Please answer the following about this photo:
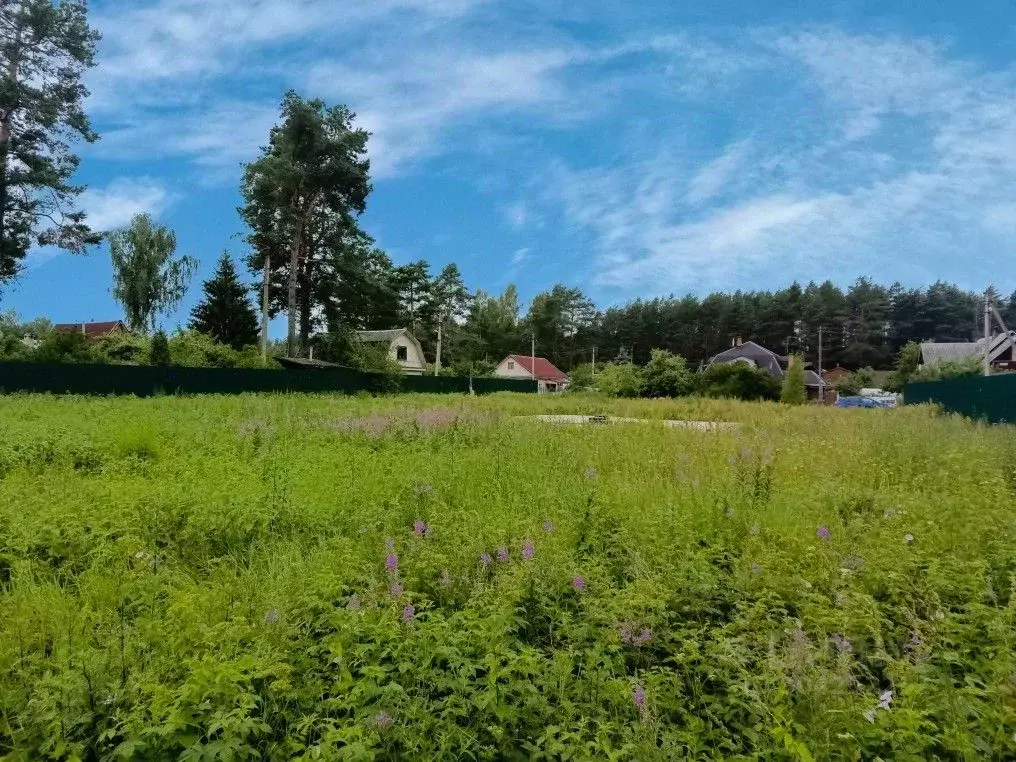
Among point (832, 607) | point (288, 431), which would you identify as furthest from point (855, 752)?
point (288, 431)

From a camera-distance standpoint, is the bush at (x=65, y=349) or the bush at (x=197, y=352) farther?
the bush at (x=197, y=352)

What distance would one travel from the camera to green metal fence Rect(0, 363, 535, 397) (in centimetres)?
1925

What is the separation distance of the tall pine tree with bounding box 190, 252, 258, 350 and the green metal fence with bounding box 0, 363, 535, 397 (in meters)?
14.1

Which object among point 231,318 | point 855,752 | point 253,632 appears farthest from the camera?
point 231,318

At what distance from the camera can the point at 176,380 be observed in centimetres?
2202

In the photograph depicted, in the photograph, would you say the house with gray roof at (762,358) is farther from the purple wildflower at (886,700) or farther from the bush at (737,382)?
the purple wildflower at (886,700)

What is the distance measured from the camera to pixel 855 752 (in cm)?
199

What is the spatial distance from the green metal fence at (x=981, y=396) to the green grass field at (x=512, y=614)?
25.4 feet

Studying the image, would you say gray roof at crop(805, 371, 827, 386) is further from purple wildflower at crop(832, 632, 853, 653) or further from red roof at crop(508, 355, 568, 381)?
purple wildflower at crop(832, 632, 853, 653)

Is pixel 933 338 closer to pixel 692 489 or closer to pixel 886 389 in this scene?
pixel 886 389

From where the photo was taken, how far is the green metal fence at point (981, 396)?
12211 millimetres

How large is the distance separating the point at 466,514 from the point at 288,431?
247 inches

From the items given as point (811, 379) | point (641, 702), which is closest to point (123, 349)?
point (641, 702)

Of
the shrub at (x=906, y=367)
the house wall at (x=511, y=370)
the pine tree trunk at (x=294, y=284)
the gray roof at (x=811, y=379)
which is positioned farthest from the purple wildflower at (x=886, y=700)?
the gray roof at (x=811, y=379)
